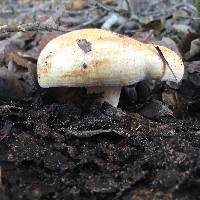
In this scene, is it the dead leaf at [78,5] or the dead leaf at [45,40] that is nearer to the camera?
the dead leaf at [45,40]

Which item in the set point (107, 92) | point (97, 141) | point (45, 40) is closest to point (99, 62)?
point (107, 92)

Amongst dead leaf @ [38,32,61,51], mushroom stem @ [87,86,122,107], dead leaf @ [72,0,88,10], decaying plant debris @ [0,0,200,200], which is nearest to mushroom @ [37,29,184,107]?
mushroom stem @ [87,86,122,107]

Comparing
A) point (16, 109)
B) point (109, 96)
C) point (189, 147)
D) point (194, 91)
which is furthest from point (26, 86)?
point (189, 147)

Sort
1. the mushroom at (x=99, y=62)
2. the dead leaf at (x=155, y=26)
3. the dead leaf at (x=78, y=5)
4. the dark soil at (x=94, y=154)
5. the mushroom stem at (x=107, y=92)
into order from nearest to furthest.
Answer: the dark soil at (x=94, y=154), the mushroom at (x=99, y=62), the mushroom stem at (x=107, y=92), the dead leaf at (x=155, y=26), the dead leaf at (x=78, y=5)

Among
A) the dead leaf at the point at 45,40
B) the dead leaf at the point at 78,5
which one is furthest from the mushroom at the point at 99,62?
the dead leaf at the point at 78,5

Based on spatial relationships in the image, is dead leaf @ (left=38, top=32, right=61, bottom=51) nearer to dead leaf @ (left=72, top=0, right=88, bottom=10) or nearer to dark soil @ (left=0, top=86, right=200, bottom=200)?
dark soil @ (left=0, top=86, right=200, bottom=200)

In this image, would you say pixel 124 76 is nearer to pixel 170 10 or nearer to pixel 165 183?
pixel 165 183

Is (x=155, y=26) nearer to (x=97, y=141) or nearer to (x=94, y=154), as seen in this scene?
(x=97, y=141)

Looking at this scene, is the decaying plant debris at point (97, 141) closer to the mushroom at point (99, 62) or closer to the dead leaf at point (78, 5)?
the mushroom at point (99, 62)
